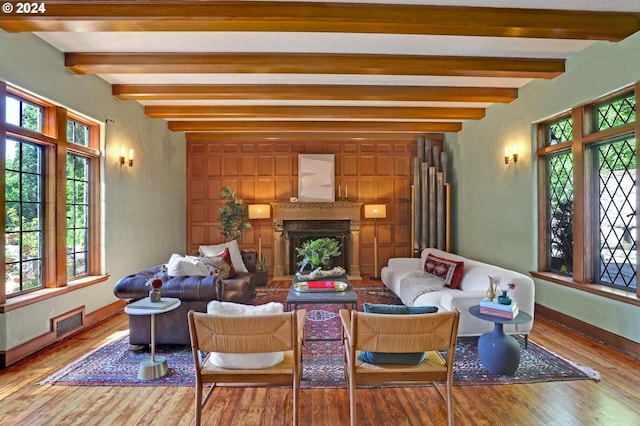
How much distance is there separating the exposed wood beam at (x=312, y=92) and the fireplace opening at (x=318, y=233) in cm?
302

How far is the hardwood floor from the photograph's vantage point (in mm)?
2244

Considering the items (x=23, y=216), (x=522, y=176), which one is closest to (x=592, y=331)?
(x=522, y=176)

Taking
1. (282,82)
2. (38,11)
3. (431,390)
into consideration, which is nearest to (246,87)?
(282,82)

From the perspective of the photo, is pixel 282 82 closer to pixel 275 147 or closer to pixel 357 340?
pixel 275 147

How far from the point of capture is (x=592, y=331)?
3.64 meters

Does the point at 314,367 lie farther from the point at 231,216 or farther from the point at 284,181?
the point at 284,181

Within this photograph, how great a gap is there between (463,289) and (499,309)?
1633 mm

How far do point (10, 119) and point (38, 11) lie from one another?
1078 millimetres

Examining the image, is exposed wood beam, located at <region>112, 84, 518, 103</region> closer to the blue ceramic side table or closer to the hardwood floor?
the blue ceramic side table

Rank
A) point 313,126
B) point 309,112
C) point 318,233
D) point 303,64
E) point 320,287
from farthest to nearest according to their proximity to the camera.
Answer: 1. point 318,233
2. point 313,126
3. point 309,112
4. point 303,64
5. point 320,287

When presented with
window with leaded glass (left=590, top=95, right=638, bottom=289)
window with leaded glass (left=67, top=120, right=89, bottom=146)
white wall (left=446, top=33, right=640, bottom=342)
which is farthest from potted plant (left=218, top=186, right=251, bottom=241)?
window with leaded glass (left=590, top=95, right=638, bottom=289)

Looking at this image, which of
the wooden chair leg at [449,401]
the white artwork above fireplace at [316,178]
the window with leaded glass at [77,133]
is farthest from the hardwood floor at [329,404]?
the white artwork above fireplace at [316,178]

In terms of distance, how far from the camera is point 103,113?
4.53 m

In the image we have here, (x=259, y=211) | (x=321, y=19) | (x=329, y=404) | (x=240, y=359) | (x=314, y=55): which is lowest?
(x=329, y=404)
